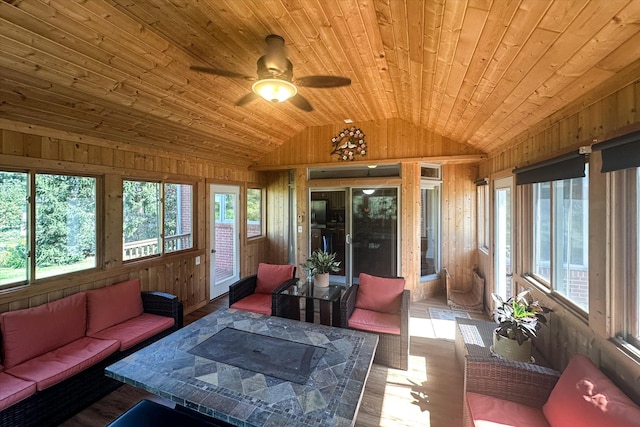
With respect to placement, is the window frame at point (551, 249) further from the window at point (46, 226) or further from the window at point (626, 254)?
the window at point (46, 226)

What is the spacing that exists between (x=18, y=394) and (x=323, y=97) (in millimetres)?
4097

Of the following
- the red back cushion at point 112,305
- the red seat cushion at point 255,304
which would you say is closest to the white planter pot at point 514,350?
the red seat cushion at point 255,304

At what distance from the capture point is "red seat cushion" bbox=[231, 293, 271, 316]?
337 cm

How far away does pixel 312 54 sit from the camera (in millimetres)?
2506

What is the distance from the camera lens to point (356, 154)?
5.05 metres

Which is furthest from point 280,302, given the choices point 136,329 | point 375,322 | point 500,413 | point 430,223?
point 430,223

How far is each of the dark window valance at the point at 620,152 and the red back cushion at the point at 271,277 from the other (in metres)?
3.29

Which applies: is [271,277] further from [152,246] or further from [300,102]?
[300,102]

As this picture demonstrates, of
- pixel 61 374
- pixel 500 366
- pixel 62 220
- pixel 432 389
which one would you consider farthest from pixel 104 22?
pixel 432 389

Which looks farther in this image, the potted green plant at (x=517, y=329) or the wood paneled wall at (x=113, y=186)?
the wood paneled wall at (x=113, y=186)

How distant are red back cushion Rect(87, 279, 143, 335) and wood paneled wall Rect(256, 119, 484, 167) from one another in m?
3.33

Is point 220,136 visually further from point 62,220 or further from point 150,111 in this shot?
point 62,220

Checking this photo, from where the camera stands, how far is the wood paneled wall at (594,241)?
1.58 meters

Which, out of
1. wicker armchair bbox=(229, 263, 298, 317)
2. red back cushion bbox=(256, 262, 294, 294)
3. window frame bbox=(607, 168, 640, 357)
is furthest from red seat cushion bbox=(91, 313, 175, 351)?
window frame bbox=(607, 168, 640, 357)
